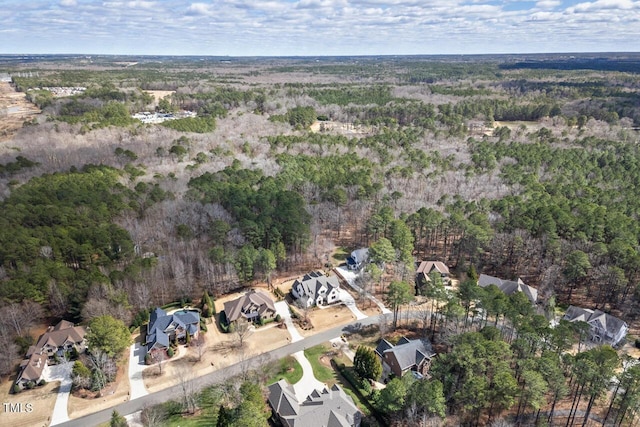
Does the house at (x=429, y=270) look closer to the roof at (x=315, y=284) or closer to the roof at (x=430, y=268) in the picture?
the roof at (x=430, y=268)

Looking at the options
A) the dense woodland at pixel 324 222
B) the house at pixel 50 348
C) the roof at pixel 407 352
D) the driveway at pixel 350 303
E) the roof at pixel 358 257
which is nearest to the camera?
the house at pixel 50 348

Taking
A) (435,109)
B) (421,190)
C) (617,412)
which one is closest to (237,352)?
(617,412)

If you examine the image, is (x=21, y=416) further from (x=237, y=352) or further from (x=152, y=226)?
(x=152, y=226)

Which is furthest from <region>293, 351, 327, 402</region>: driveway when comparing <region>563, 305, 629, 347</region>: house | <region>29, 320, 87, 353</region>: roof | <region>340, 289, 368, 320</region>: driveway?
Result: <region>563, 305, 629, 347</region>: house

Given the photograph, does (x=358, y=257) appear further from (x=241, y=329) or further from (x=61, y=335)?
(x=61, y=335)

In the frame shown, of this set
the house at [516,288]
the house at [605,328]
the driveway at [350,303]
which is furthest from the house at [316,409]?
the house at [605,328]

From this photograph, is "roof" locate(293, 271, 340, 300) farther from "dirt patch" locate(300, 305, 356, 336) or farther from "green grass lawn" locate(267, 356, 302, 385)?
"green grass lawn" locate(267, 356, 302, 385)
